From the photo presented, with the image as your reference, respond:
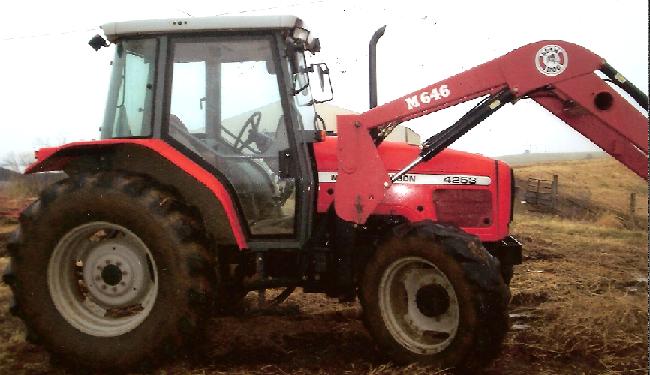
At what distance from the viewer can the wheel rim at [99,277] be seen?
387 centimetres

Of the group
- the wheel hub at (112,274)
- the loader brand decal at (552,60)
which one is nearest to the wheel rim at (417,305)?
the loader brand decal at (552,60)

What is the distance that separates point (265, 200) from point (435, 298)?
137 cm

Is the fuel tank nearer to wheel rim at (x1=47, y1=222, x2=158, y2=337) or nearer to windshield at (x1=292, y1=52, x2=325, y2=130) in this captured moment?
windshield at (x1=292, y1=52, x2=325, y2=130)

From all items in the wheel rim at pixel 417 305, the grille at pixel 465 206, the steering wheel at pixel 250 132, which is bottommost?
the wheel rim at pixel 417 305

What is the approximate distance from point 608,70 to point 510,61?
0.57m

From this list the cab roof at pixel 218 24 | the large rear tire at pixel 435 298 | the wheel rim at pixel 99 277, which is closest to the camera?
the large rear tire at pixel 435 298

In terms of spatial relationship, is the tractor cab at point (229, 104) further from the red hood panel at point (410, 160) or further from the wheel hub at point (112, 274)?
the wheel hub at point (112, 274)

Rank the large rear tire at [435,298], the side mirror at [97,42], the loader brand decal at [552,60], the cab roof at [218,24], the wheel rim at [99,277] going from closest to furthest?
the large rear tire at [435,298]
the loader brand decal at [552,60]
the wheel rim at [99,277]
the cab roof at [218,24]
the side mirror at [97,42]

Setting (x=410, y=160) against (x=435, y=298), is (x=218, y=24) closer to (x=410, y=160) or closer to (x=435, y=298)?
(x=410, y=160)

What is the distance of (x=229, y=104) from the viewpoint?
4.20 metres

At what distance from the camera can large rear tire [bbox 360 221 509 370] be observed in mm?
3482

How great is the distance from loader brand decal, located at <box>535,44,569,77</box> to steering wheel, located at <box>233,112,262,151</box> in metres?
1.89

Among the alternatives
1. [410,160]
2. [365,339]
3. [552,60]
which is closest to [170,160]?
[410,160]

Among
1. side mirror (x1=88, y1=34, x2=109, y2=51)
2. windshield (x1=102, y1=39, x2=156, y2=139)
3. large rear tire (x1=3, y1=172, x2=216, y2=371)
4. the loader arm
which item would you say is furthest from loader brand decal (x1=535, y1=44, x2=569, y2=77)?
side mirror (x1=88, y1=34, x2=109, y2=51)
